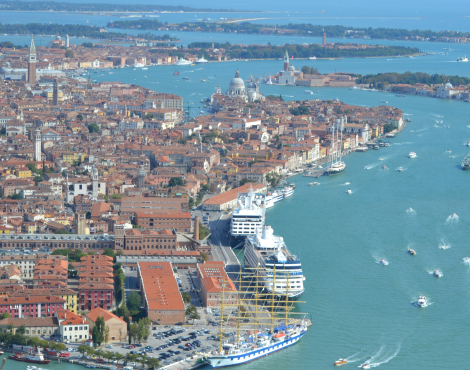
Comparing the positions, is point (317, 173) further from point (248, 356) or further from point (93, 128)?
point (248, 356)

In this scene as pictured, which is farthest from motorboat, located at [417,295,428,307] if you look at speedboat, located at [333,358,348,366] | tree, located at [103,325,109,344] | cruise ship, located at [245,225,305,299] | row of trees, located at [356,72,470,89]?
row of trees, located at [356,72,470,89]

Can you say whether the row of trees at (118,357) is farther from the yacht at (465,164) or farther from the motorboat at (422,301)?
the yacht at (465,164)

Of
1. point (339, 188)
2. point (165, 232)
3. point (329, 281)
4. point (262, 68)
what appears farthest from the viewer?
point (262, 68)

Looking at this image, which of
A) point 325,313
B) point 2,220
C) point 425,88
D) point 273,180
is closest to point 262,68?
point 425,88

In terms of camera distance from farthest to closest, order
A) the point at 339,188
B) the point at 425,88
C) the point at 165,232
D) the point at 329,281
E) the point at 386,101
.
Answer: the point at 425,88, the point at 386,101, the point at 339,188, the point at 165,232, the point at 329,281

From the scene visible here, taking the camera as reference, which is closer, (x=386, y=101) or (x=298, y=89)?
(x=386, y=101)

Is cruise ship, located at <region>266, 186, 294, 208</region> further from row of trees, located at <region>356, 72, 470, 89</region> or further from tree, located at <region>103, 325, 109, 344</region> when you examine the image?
row of trees, located at <region>356, 72, 470, 89</region>

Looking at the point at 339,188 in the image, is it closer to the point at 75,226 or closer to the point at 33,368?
the point at 75,226
